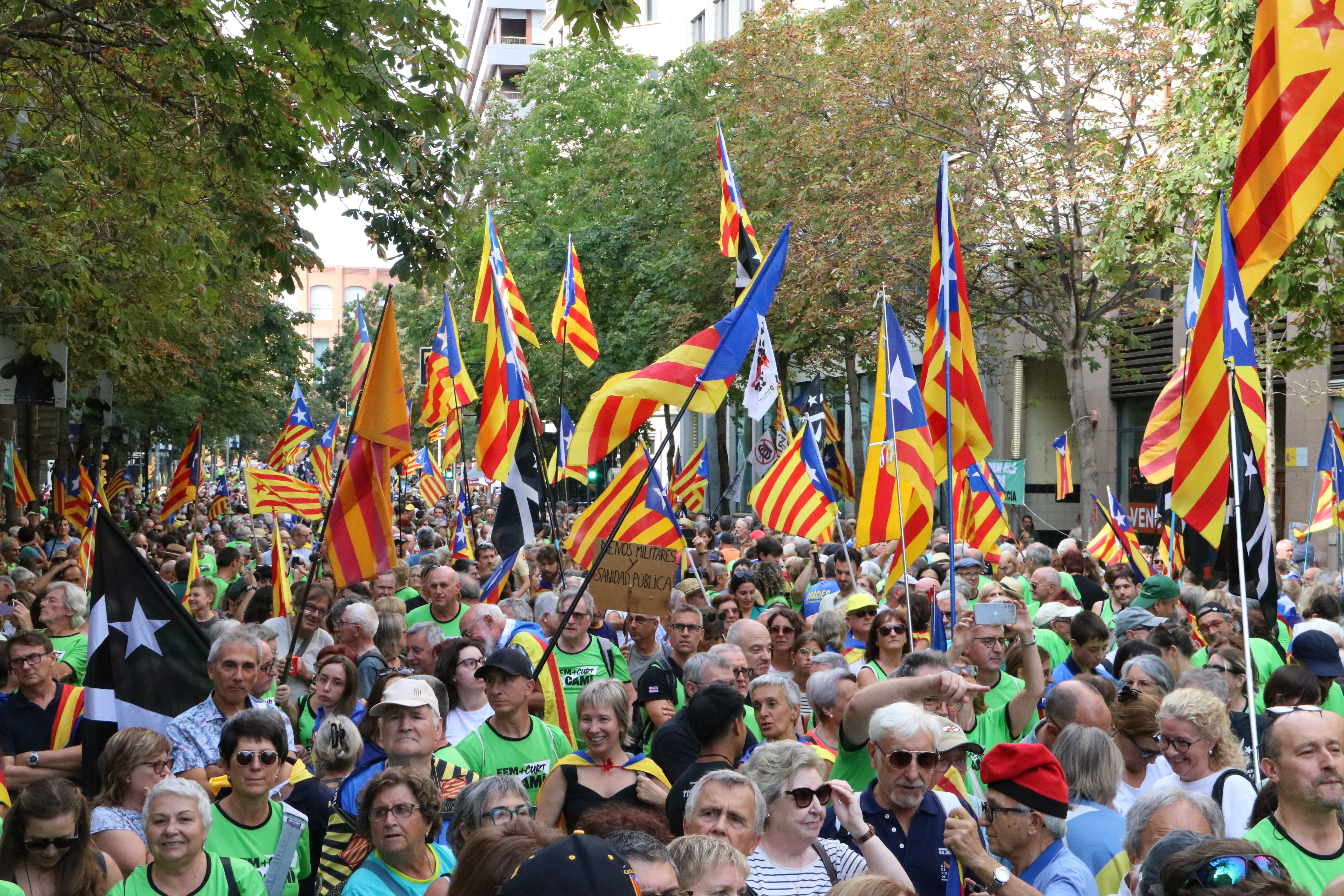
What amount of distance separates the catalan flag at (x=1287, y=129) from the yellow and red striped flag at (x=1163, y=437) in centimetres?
477

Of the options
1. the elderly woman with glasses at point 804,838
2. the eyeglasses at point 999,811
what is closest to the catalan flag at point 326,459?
the elderly woman with glasses at point 804,838

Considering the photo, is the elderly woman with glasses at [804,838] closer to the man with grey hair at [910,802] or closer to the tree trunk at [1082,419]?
the man with grey hair at [910,802]

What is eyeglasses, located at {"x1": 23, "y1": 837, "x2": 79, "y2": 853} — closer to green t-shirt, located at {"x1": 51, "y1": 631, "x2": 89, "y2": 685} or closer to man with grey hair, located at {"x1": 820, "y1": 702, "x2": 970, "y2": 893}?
man with grey hair, located at {"x1": 820, "y1": 702, "x2": 970, "y2": 893}

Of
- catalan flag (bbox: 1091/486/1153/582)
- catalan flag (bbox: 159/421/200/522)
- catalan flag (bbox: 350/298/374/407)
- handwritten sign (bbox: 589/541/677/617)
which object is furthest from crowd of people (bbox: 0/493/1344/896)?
catalan flag (bbox: 159/421/200/522)

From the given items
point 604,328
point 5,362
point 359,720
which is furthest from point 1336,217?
point 604,328

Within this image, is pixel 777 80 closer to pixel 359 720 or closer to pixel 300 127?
pixel 300 127

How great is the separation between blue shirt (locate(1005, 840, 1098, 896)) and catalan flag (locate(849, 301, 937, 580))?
13.9 ft

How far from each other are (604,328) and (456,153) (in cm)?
2606

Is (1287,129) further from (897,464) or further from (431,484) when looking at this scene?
(431,484)

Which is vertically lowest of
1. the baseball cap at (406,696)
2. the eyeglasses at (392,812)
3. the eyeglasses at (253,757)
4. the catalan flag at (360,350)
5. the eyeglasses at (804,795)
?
the eyeglasses at (392,812)

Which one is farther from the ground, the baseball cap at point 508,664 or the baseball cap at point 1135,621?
the baseball cap at point 508,664

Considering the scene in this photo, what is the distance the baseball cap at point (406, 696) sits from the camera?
586 centimetres

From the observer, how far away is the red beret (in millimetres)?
4656

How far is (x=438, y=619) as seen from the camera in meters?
10.3
